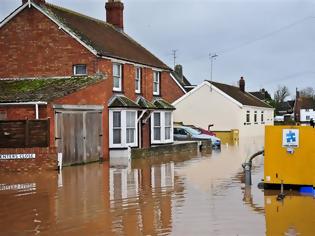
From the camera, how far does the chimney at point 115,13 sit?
119 feet

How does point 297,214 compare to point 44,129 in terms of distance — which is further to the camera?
point 44,129

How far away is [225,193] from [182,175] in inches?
196

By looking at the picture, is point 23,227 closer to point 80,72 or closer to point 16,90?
point 16,90

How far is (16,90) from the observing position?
25062mm

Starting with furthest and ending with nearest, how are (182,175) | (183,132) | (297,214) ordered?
1. (183,132)
2. (182,175)
3. (297,214)

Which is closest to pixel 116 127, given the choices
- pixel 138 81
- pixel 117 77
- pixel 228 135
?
pixel 117 77

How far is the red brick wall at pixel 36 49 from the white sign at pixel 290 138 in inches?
554

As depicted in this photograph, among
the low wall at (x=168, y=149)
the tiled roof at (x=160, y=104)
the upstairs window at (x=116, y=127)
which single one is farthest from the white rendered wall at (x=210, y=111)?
the upstairs window at (x=116, y=127)

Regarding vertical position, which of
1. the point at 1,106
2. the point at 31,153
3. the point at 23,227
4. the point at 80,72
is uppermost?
the point at 80,72

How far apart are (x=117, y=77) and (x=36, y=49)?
437 cm

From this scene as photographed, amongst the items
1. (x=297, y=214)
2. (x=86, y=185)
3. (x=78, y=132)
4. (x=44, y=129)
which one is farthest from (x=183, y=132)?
(x=297, y=214)

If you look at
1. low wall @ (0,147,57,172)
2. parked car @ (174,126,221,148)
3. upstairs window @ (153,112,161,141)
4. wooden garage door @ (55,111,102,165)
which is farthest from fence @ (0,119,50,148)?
parked car @ (174,126,221,148)

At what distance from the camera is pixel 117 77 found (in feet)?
93.9

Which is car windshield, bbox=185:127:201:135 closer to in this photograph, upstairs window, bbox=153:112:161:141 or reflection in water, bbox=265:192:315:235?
upstairs window, bbox=153:112:161:141
